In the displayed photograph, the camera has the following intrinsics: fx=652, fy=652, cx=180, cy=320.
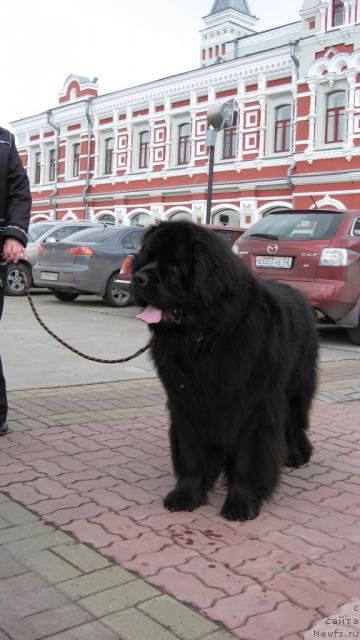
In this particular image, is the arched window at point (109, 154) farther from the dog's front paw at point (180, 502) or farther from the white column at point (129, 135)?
the dog's front paw at point (180, 502)

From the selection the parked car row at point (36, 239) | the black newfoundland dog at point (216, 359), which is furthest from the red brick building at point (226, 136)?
the black newfoundland dog at point (216, 359)

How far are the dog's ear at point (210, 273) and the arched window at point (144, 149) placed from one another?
34.4m

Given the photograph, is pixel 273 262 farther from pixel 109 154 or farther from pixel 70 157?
pixel 70 157

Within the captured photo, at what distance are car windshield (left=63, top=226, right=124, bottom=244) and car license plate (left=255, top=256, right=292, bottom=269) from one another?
17.0 ft

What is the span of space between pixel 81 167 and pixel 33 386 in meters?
36.2

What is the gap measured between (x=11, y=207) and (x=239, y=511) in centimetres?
247

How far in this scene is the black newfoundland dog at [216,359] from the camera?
275 cm

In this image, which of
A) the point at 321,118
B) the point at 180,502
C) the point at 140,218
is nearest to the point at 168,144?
the point at 140,218

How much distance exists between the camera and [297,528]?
3051 millimetres

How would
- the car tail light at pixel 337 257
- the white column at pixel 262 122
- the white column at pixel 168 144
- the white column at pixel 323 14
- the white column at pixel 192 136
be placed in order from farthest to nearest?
the white column at pixel 168 144, the white column at pixel 192 136, the white column at pixel 262 122, the white column at pixel 323 14, the car tail light at pixel 337 257

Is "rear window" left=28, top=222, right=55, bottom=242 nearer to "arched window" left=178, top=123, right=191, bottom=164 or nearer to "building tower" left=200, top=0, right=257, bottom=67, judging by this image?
"arched window" left=178, top=123, right=191, bottom=164

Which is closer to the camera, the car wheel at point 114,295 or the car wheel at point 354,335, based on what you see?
the car wheel at point 354,335

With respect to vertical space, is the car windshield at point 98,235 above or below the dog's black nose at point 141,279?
above

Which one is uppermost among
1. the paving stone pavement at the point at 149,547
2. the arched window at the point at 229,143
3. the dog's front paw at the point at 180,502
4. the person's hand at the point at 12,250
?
the arched window at the point at 229,143
